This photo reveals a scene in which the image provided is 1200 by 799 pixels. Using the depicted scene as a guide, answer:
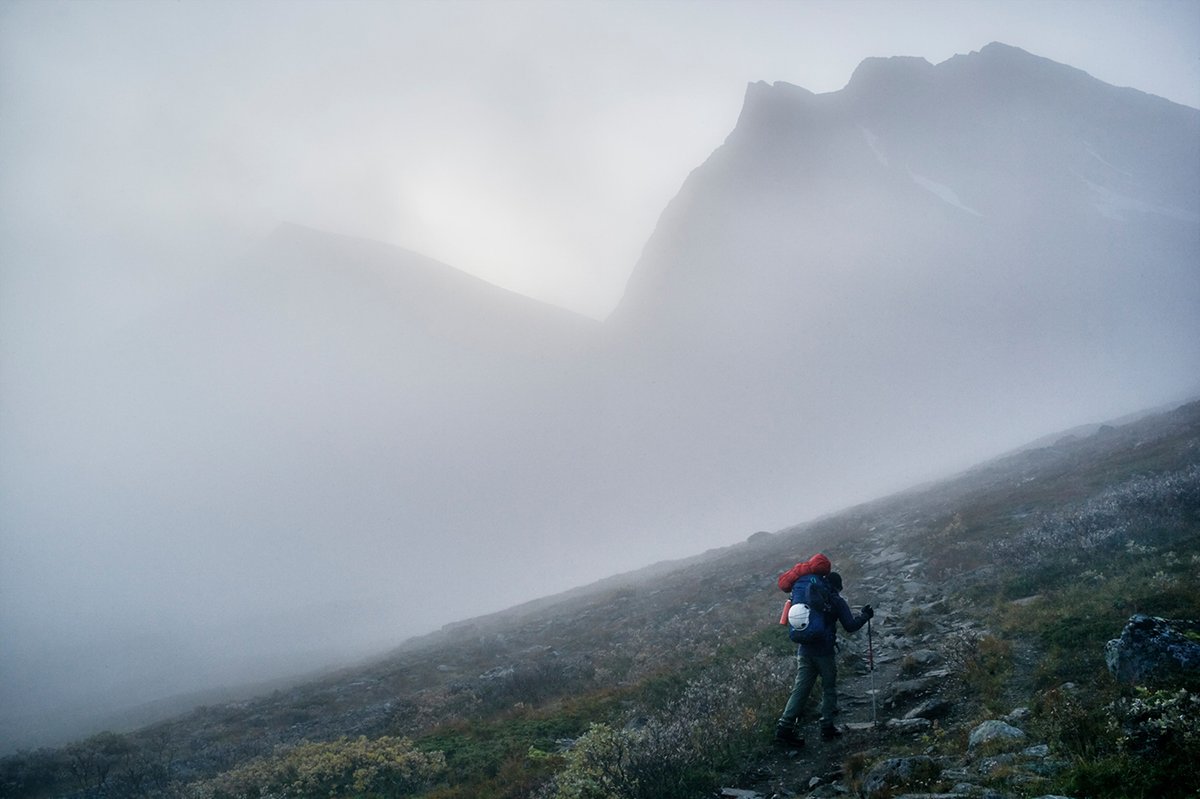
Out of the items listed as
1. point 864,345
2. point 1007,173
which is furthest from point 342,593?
point 1007,173

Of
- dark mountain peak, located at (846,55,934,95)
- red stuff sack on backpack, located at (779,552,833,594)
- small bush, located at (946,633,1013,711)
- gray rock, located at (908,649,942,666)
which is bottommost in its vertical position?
gray rock, located at (908,649,942,666)

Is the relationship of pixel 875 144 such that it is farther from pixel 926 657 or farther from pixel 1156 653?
pixel 1156 653

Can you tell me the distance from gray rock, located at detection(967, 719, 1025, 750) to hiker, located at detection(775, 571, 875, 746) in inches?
79.0

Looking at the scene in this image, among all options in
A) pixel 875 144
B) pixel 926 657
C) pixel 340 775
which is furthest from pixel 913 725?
pixel 875 144

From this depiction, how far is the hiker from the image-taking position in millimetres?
8805

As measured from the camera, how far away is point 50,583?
13925 cm

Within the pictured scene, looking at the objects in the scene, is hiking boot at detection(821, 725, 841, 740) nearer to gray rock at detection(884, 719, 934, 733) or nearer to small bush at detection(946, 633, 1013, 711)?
gray rock at detection(884, 719, 934, 733)

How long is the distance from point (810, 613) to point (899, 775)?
8.80 feet

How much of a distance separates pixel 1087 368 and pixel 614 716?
6840 inches

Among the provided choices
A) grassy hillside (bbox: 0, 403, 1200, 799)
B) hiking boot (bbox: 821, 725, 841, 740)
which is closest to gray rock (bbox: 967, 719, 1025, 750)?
grassy hillside (bbox: 0, 403, 1200, 799)

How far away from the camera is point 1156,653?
21.9 ft

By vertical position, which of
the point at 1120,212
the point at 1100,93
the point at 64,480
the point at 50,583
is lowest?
the point at 50,583

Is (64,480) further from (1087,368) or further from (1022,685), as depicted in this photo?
(1087,368)

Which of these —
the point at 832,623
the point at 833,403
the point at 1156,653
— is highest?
the point at 833,403
